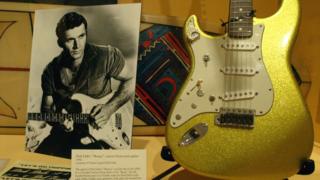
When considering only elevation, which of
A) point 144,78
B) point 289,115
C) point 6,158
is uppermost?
point 144,78

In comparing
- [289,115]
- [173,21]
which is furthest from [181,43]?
[289,115]

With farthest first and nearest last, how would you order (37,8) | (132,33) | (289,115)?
Result: 1. (37,8)
2. (132,33)
3. (289,115)

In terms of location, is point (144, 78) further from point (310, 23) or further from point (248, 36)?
point (310, 23)

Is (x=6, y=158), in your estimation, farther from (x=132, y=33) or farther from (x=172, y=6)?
(x=172, y=6)

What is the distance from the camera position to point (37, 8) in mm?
964

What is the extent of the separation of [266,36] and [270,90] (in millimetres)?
120

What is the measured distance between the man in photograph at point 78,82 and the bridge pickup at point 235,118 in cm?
26

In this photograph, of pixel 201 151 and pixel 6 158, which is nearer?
pixel 201 151

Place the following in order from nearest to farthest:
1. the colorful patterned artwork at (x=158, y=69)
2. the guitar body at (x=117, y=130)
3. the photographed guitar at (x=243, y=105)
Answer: the photographed guitar at (x=243, y=105), the guitar body at (x=117, y=130), the colorful patterned artwork at (x=158, y=69)

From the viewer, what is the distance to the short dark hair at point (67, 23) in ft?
2.82

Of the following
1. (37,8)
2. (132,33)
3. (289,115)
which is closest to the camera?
(289,115)

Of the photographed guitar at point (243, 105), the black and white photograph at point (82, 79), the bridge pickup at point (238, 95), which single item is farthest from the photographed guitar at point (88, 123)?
the bridge pickup at point (238, 95)

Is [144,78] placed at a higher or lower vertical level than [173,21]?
lower

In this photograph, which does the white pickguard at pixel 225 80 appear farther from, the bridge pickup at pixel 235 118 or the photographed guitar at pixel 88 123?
the photographed guitar at pixel 88 123
